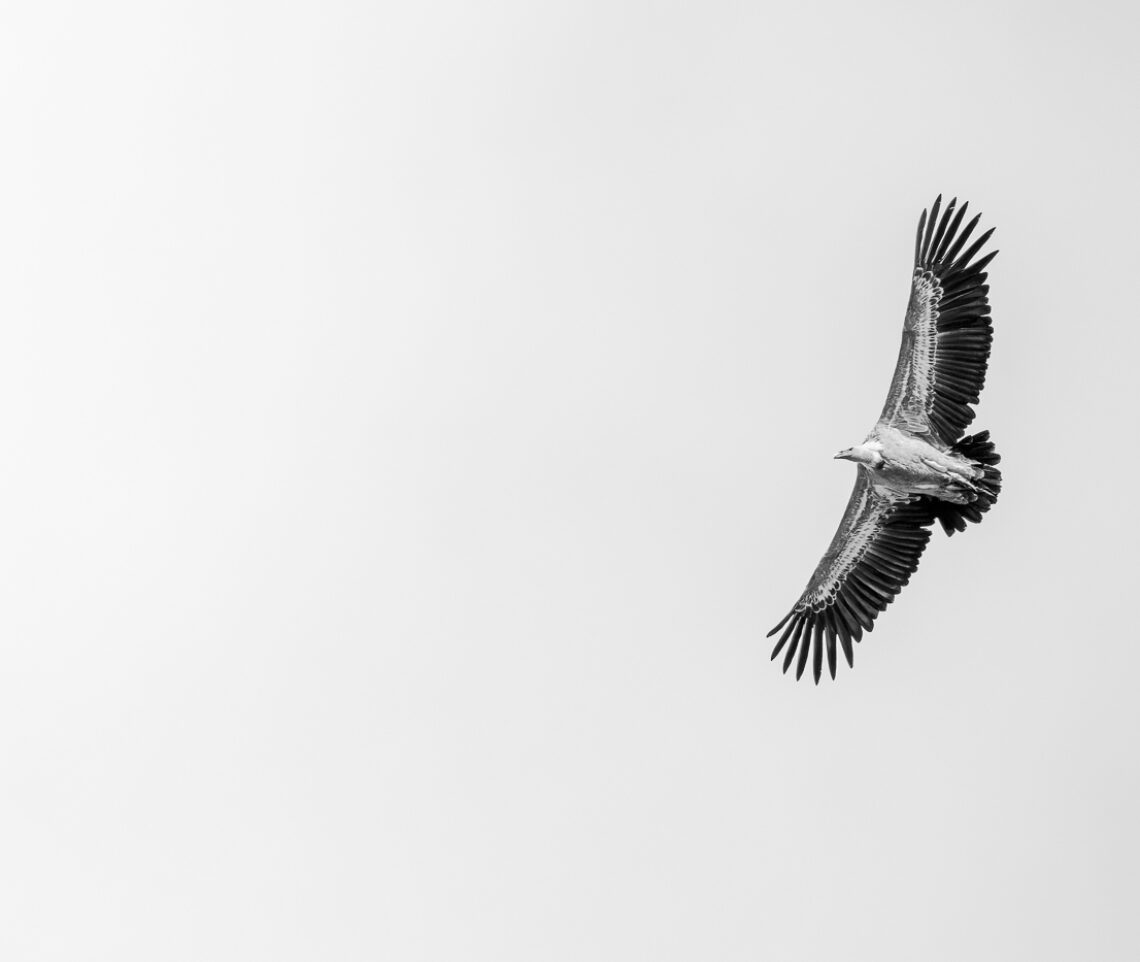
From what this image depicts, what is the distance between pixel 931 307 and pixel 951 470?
347 centimetres

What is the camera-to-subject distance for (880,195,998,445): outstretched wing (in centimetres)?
3566

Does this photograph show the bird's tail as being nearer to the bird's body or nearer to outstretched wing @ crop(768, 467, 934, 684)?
the bird's body

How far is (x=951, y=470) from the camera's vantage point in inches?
1393

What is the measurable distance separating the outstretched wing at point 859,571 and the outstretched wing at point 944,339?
2.00 metres

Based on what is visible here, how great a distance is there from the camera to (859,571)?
38.1 metres

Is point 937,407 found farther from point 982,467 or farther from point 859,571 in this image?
point 859,571

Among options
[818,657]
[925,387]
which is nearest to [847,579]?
[818,657]

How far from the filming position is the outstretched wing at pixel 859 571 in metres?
37.4

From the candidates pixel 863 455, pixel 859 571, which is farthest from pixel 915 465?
pixel 859 571

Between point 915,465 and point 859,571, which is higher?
point 915,465

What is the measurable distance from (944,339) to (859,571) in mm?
5691

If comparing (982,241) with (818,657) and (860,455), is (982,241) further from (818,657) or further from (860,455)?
(818,657)

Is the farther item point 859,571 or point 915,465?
point 859,571

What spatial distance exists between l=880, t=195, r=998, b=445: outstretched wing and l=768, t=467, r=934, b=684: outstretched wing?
2.00 meters
